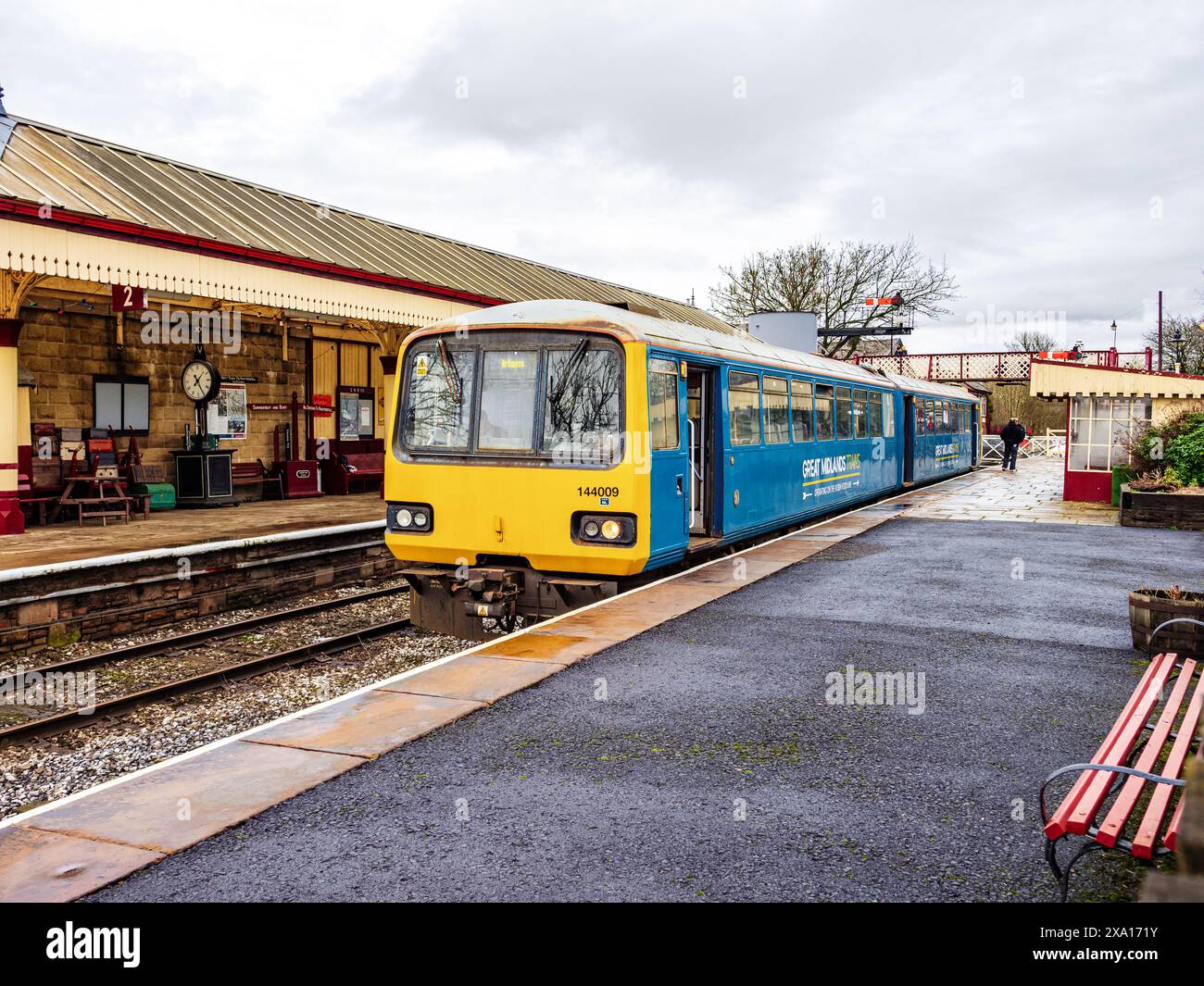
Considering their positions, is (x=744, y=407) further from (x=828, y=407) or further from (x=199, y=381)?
(x=199, y=381)

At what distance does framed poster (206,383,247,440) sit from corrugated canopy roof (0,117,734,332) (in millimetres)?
3287

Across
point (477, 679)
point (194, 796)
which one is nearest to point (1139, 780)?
point (477, 679)

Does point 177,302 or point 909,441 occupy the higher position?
point 177,302

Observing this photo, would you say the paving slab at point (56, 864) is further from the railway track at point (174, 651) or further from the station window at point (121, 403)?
the station window at point (121, 403)

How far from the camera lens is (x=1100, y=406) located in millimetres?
19422

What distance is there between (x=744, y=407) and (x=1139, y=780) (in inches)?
301

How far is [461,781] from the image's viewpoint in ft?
14.7

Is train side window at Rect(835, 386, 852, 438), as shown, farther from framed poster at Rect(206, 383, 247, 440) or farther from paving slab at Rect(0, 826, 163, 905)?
paving slab at Rect(0, 826, 163, 905)

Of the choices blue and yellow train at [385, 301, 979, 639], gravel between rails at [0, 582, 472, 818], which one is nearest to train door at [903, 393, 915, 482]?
blue and yellow train at [385, 301, 979, 639]

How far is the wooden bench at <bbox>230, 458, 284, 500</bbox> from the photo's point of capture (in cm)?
1809

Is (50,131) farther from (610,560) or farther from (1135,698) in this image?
(1135,698)

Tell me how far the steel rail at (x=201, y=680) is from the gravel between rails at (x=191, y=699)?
0.07 m

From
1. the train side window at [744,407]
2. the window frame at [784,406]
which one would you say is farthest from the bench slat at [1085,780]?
the window frame at [784,406]
